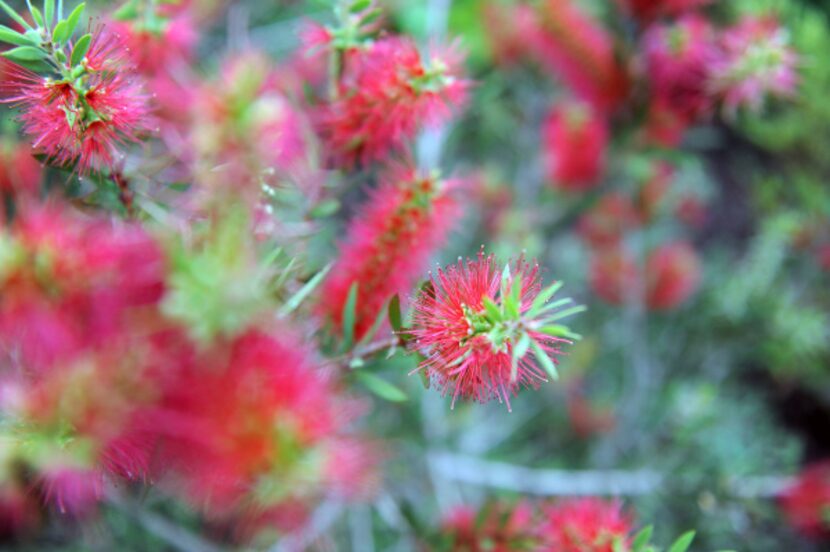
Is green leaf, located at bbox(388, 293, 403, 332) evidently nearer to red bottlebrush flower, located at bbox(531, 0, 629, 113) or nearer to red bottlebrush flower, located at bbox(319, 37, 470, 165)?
red bottlebrush flower, located at bbox(319, 37, 470, 165)

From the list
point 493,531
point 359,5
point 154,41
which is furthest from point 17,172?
point 493,531

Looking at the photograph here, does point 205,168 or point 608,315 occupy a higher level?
point 608,315

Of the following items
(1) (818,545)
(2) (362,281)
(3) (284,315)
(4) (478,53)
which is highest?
(4) (478,53)

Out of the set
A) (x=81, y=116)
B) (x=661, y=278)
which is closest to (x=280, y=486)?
(x=81, y=116)

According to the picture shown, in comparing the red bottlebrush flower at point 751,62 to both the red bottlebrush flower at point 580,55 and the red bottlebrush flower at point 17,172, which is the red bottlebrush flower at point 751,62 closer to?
the red bottlebrush flower at point 580,55

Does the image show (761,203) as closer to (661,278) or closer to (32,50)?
(661,278)

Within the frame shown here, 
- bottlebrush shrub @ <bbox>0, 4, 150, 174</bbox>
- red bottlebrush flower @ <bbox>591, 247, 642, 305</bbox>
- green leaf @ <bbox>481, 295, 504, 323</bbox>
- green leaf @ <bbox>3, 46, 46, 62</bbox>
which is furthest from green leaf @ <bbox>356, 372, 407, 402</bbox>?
red bottlebrush flower @ <bbox>591, 247, 642, 305</bbox>

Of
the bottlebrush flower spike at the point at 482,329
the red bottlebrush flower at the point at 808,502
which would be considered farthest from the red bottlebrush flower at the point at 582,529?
the red bottlebrush flower at the point at 808,502
